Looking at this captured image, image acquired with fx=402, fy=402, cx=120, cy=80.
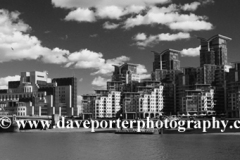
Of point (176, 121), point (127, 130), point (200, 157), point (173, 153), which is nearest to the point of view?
point (200, 157)

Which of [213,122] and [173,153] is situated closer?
[173,153]

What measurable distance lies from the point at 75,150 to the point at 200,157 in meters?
30.3

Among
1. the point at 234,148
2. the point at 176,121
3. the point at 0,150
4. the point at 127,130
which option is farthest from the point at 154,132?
the point at 0,150

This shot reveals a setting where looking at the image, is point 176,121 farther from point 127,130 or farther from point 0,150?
point 0,150

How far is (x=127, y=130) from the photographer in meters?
164

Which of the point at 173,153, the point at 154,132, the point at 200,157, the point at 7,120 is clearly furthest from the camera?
the point at 7,120

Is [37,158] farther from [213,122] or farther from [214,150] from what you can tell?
[213,122]

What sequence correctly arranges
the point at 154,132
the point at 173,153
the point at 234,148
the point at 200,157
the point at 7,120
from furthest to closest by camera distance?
the point at 7,120 < the point at 154,132 < the point at 234,148 < the point at 173,153 < the point at 200,157

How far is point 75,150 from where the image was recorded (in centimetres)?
9406

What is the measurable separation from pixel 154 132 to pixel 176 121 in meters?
27.1

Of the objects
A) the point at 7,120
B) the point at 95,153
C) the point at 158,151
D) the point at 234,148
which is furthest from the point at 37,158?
the point at 7,120

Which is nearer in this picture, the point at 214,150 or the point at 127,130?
the point at 214,150

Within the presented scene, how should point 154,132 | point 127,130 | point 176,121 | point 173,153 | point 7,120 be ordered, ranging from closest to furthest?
point 173,153 < point 154,132 < point 127,130 < point 176,121 < point 7,120

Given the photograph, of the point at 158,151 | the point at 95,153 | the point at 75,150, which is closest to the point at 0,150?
the point at 75,150
